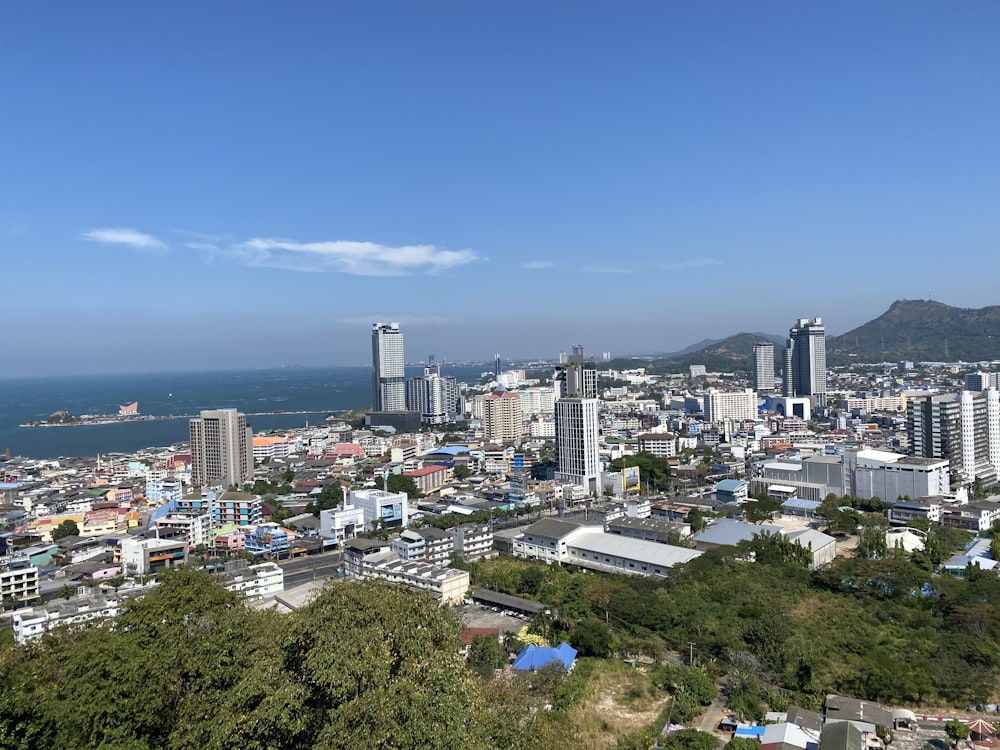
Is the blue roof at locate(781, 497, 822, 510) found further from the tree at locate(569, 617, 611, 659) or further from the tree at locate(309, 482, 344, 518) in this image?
the tree at locate(309, 482, 344, 518)

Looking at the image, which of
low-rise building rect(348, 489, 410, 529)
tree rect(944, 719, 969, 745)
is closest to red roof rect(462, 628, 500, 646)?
tree rect(944, 719, 969, 745)

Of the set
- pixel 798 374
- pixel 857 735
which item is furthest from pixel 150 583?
pixel 798 374

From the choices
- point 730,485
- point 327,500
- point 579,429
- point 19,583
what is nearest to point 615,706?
point 19,583

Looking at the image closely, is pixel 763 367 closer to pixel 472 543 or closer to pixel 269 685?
pixel 472 543

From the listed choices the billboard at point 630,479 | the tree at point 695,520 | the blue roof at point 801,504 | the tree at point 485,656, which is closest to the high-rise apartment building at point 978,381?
the blue roof at point 801,504

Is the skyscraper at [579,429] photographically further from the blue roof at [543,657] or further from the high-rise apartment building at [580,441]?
the blue roof at [543,657]

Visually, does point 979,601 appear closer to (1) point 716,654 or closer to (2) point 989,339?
(1) point 716,654
